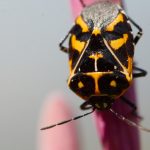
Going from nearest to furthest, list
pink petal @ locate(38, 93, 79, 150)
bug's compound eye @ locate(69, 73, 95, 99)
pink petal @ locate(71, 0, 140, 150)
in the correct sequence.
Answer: pink petal @ locate(71, 0, 140, 150) < pink petal @ locate(38, 93, 79, 150) < bug's compound eye @ locate(69, 73, 95, 99)

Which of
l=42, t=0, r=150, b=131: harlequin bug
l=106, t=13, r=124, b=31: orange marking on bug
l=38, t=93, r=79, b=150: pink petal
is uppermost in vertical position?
l=106, t=13, r=124, b=31: orange marking on bug

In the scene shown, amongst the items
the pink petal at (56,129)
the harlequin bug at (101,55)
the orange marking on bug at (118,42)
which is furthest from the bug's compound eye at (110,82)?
the pink petal at (56,129)

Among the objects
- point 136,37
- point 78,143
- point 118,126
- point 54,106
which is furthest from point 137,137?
point 136,37

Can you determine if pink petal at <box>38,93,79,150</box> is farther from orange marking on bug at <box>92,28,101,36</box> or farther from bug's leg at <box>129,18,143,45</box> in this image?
bug's leg at <box>129,18,143,45</box>

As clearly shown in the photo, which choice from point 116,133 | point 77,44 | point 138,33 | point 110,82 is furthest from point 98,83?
point 116,133

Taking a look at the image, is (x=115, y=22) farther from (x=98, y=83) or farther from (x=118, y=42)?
(x=98, y=83)

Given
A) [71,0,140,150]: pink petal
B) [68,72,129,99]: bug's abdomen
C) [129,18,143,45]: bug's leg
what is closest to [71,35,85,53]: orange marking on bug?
[68,72,129,99]: bug's abdomen

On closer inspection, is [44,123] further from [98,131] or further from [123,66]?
[123,66]

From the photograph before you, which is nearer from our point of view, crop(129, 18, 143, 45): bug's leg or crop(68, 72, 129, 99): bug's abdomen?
crop(68, 72, 129, 99): bug's abdomen
